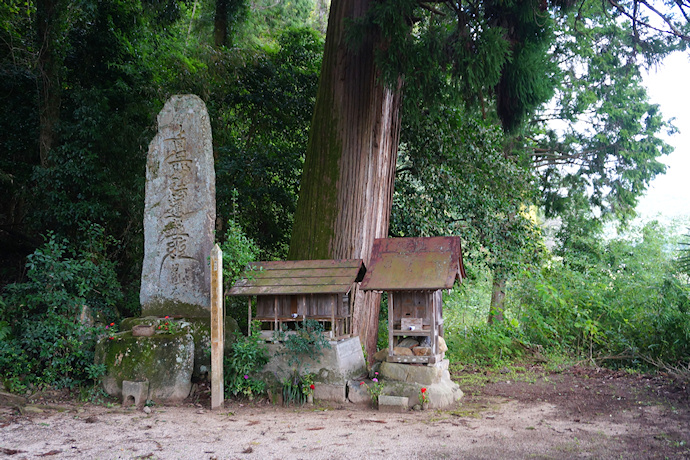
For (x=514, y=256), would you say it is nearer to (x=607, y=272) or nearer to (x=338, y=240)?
(x=607, y=272)

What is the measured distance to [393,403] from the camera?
5.10 m

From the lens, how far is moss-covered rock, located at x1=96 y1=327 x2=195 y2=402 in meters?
5.51

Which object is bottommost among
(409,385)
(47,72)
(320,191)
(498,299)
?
(409,385)

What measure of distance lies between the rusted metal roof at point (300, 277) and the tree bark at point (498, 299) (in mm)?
4101

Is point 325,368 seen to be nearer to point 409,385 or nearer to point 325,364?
point 325,364

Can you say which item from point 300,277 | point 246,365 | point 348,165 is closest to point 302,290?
point 300,277

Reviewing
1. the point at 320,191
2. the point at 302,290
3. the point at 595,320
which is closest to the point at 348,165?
the point at 320,191

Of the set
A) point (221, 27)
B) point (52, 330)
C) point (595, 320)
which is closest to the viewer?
point (52, 330)

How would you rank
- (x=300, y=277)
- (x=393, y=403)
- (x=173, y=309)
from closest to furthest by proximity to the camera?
(x=393, y=403) < (x=300, y=277) < (x=173, y=309)

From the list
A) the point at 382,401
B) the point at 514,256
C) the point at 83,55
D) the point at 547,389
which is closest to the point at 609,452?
the point at 382,401

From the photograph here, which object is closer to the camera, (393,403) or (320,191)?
(393,403)

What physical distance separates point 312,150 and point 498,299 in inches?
251

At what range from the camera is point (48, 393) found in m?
5.62

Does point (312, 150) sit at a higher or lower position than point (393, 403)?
higher
